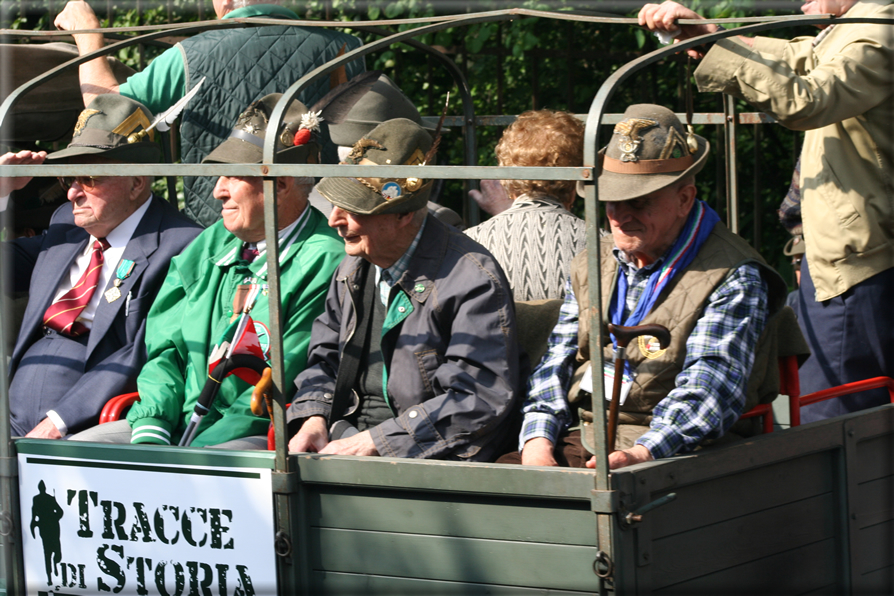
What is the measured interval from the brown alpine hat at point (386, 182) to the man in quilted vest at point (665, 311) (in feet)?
1.72

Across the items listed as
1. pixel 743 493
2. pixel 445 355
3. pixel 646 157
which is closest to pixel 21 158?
pixel 445 355

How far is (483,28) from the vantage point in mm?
5926

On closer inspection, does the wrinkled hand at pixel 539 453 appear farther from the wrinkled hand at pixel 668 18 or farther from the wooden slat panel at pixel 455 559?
the wrinkled hand at pixel 668 18

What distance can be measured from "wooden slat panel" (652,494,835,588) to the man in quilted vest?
22 cm

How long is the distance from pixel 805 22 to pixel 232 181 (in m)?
1.83

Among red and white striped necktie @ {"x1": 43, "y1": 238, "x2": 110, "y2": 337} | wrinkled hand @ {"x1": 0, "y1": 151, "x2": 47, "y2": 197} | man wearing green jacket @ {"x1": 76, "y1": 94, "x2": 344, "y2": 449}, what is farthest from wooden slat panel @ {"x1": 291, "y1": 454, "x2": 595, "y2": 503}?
wrinkled hand @ {"x1": 0, "y1": 151, "x2": 47, "y2": 197}

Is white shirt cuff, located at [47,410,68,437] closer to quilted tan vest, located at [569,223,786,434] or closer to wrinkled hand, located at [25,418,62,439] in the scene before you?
wrinkled hand, located at [25,418,62,439]

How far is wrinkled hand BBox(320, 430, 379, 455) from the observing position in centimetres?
285

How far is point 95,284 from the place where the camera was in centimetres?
381

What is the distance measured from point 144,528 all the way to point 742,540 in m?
1.60

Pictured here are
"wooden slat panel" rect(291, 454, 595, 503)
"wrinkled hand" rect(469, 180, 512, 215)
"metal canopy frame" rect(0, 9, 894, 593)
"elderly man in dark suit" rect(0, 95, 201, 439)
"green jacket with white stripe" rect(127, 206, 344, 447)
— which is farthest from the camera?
"wrinkled hand" rect(469, 180, 512, 215)

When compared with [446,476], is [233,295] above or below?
above

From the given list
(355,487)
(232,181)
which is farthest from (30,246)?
(355,487)

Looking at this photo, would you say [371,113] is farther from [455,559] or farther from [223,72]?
[455,559]
